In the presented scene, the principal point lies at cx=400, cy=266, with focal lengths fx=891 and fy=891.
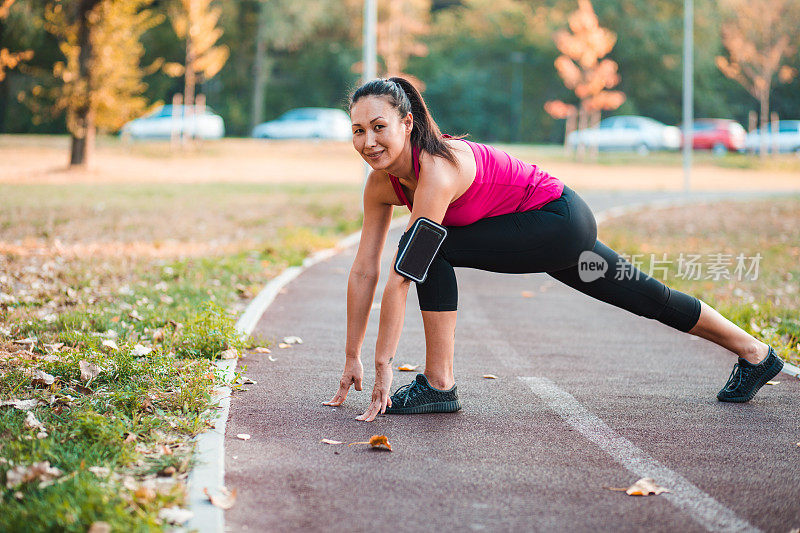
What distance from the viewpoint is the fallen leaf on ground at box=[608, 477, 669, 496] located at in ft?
11.8

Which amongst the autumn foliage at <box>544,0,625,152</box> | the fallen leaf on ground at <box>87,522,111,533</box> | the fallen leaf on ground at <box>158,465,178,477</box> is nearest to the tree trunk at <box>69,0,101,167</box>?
the fallen leaf on ground at <box>158,465,178,477</box>

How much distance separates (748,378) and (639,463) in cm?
138

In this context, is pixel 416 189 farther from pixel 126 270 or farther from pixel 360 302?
pixel 126 270

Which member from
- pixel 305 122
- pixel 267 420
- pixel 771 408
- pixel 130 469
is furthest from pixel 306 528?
pixel 305 122

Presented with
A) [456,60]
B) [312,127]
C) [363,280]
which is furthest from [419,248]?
[456,60]

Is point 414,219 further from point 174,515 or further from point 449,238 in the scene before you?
point 174,515

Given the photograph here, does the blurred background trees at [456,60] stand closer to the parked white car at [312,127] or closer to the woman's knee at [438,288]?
the parked white car at [312,127]

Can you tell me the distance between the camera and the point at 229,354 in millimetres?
5660

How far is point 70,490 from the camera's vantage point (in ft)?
10.5

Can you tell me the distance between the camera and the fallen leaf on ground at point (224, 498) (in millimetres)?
3278

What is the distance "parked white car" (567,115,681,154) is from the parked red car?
1168mm

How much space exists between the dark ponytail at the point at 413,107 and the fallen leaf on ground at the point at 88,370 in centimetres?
203

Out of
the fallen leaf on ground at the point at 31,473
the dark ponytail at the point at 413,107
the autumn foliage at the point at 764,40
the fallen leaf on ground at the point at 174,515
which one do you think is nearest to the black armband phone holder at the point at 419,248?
the dark ponytail at the point at 413,107

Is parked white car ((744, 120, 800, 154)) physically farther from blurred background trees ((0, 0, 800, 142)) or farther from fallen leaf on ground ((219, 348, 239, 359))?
fallen leaf on ground ((219, 348, 239, 359))
